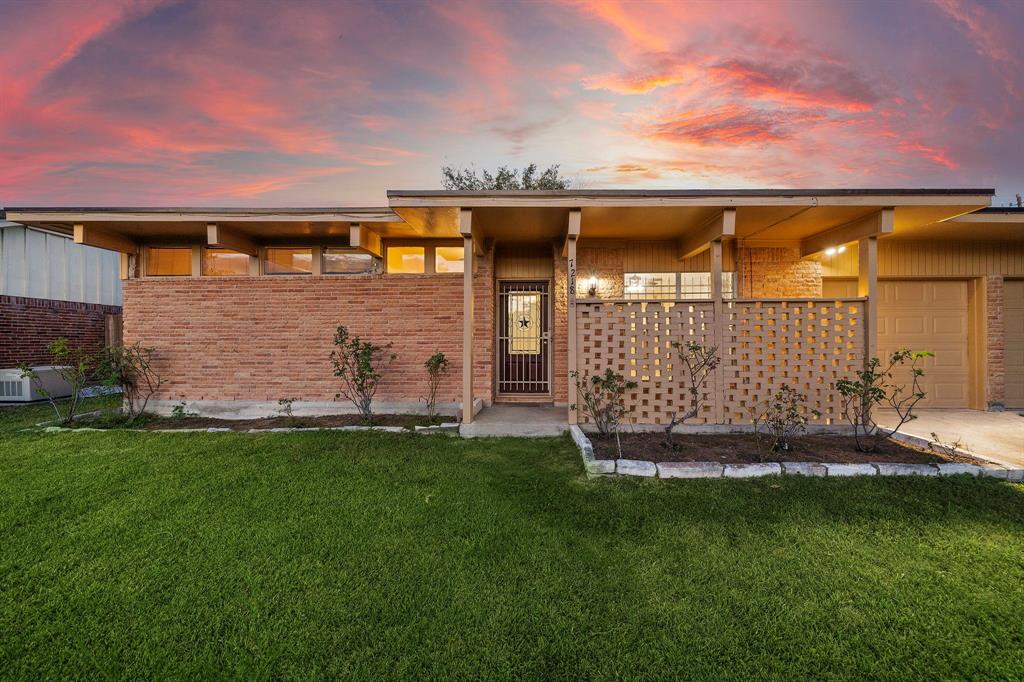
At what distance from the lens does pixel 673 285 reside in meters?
7.83

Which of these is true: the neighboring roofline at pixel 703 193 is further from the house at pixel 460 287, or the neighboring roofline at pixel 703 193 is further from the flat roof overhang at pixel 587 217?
the house at pixel 460 287

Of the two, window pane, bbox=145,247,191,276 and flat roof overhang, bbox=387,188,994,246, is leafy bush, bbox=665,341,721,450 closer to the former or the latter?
flat roof overhang, bbox=387,188,994,246

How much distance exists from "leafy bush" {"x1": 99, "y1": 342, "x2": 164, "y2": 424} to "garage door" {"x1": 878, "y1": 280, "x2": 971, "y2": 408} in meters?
13.6

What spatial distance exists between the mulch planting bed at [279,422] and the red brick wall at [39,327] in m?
5.50

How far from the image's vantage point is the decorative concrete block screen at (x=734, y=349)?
5730 mm

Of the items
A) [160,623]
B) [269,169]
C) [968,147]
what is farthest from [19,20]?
[968,147]

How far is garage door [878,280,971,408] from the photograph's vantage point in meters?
7.65

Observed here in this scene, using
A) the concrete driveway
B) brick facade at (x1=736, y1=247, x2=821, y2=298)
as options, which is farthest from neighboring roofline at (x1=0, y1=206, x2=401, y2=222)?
the concrete driveway

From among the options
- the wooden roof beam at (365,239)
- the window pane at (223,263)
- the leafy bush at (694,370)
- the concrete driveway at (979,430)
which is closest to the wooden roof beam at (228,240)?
the window pane at (223,263)

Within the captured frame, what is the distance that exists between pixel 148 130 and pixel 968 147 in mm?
18496

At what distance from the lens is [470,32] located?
8062 mm

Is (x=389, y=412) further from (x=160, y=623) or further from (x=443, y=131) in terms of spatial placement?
(x=443, y=131)

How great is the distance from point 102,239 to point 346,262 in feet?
13.4

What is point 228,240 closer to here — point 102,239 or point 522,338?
point 102,239
